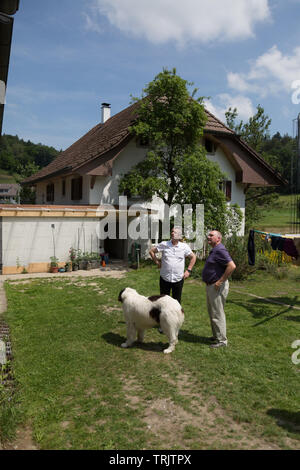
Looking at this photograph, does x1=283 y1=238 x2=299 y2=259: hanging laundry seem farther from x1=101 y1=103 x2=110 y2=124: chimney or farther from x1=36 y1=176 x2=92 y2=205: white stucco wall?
x1=101 y1=103 x2=110 y2=124: chimney

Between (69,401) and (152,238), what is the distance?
13.8 meters

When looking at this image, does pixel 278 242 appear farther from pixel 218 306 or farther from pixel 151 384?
pixel 151 384

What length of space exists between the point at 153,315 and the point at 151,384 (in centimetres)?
123

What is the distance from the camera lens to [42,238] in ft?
49.2

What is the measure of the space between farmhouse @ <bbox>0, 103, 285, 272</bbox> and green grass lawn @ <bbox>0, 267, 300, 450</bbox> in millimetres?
6614

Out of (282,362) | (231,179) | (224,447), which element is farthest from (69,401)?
(231,179)

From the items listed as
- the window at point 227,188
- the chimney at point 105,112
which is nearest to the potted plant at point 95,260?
the window at point 227,188

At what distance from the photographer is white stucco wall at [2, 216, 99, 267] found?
47.0 feet

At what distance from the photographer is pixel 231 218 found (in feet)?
56.3

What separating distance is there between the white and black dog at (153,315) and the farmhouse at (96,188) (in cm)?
974

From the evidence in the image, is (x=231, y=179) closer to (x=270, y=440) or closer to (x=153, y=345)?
(x=153, y=345)

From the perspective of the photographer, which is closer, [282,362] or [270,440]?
[270,440]

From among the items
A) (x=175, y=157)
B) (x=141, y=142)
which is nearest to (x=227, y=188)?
(x=175, y=157)
